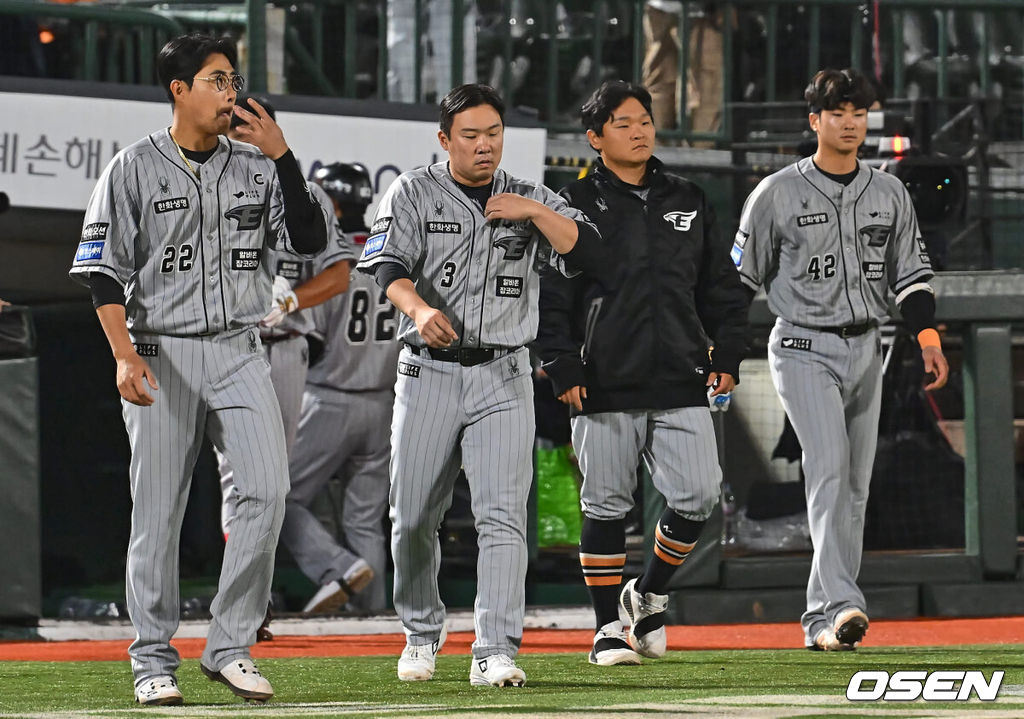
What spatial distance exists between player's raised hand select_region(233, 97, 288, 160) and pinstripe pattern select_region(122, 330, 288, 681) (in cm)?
54

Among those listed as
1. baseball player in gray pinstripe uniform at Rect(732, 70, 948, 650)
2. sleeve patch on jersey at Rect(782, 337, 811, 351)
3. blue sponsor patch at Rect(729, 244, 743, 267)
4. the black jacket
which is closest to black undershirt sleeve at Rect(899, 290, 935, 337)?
baseball player in gray pinstripe uniform at Rect(732, 70, 948, 650)

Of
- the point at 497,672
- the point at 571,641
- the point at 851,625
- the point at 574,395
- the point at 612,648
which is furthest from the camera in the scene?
the point at 571,641

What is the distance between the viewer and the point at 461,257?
17.4 ft

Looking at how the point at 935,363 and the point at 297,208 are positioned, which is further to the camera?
the point at 935,363

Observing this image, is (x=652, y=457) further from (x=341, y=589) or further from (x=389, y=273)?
(x=341, y=589)

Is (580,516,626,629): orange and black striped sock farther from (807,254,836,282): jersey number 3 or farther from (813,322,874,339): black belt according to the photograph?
(807,254,836,282): jersey number 3

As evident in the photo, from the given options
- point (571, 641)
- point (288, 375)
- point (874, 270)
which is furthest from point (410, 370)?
point (571, 641)

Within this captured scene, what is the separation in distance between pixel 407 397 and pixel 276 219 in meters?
0.67

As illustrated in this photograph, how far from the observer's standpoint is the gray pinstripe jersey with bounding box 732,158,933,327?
652cm

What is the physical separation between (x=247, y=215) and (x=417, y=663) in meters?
1.48

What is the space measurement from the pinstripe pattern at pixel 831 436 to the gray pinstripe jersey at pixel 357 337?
87.6 inches

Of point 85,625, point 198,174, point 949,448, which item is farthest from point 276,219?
point 949,448

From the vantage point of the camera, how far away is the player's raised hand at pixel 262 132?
16.2 ft

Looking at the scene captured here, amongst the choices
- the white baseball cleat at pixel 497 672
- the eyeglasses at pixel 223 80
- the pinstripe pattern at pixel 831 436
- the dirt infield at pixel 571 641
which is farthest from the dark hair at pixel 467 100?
the dirt infield at pixel 571 641
